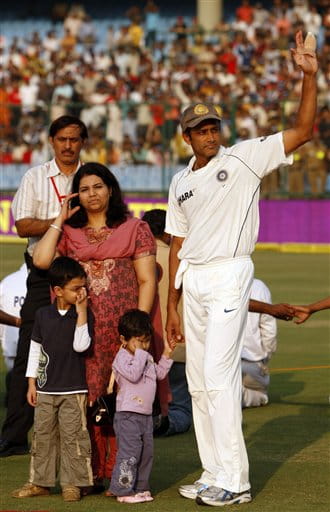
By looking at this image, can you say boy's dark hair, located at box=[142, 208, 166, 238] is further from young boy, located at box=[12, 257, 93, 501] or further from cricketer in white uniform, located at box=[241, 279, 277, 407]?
A: young boy, located at box=[12, 257, 93, 501]

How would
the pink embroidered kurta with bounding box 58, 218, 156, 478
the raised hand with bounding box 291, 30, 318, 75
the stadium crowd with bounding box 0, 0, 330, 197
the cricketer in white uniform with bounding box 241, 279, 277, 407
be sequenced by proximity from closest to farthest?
the raised hand with bounding box 291, 30, 318, 75 < the pink embroidered kurta with bounding box 58, 218, 156, 478 < the cricketer in white uniform with bounding box 241, 279, 277, 407 < the stadium crowd with bounding box 0, 0, 330, 197

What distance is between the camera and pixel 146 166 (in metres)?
28.2

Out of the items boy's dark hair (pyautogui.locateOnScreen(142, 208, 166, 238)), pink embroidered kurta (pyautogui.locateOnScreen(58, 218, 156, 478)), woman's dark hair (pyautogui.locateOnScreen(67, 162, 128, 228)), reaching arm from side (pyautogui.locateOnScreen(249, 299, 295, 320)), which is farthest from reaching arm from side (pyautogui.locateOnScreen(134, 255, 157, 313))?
boy's dark hair (pyautogui.locateOnScreen(142, 208, 166, 238))

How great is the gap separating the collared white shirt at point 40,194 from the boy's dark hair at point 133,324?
151 centimetres

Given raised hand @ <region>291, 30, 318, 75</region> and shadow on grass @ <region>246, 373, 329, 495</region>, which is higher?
raised hand @ <region>291, 30, 318, 75</region>

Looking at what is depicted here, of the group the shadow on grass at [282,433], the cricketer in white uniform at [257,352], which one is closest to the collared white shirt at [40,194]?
the shadow on grass at [282,433]

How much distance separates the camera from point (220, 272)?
7.17 metres

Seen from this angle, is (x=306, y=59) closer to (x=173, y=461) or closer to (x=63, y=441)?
(x=63, y=441)

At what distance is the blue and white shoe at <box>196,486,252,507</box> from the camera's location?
7.13 m

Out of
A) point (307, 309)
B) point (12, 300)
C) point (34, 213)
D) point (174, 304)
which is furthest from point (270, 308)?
point (12, 300)

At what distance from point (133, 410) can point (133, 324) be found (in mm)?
473

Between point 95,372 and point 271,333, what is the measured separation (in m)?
3.32

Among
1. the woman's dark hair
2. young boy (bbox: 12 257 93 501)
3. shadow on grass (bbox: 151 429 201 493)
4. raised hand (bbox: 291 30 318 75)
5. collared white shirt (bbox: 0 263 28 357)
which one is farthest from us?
collared white shirt (bbox: 0 263 28 357)

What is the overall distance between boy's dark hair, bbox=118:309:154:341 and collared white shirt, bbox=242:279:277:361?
319cm
